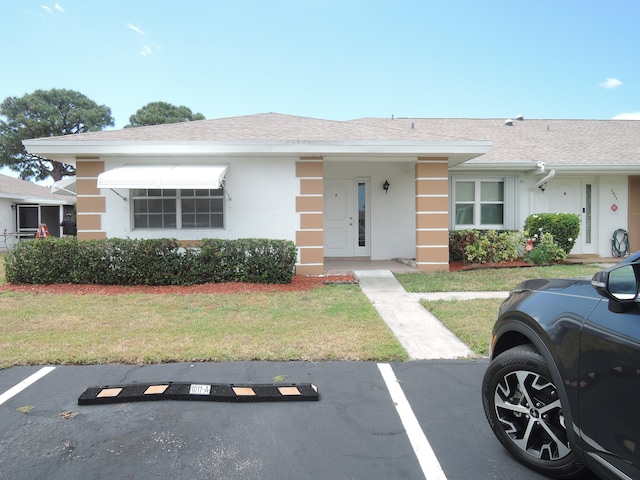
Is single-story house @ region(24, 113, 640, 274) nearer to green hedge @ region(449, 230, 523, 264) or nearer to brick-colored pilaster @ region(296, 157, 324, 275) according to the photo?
brick-colored pilaster @ region(296, 157, 324, 275)

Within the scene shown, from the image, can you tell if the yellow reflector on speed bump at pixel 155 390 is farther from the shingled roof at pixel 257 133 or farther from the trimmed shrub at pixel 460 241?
the trimmed shrub at pixel 460 241

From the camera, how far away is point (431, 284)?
8391 mm

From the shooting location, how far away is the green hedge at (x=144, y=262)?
27.3 ft

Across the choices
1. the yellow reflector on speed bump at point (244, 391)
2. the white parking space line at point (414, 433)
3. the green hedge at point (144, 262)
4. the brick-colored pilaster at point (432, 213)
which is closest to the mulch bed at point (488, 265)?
the brick-colored pilaster at point (432, 213)

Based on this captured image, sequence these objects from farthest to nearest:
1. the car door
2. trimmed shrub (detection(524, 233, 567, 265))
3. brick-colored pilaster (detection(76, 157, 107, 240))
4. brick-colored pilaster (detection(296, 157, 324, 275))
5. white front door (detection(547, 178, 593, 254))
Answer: white front door (detection(547, 178, 593, 254)), trimmed shrub (detection(524, 233, 567, 265)), brick-colored pilaster (detection(296, 157, 324, 275)), brick-colored pilaster (detection(76, 157, 107, 240)), the car door

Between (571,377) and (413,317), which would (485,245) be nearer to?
(413,317)

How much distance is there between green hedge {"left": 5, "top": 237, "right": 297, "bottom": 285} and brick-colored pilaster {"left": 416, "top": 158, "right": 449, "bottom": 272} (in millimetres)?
3387

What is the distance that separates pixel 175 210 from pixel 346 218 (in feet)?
15.9

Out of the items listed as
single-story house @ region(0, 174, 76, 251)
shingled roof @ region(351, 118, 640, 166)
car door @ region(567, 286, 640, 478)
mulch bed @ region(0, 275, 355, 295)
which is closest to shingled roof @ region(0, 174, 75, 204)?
single-story house @ region(0, 174, 76, 251)

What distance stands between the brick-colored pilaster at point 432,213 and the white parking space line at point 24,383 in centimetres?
780

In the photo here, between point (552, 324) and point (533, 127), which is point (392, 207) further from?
point (552, 324)

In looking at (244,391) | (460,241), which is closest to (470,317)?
(244,391)

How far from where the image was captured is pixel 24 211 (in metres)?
21.6

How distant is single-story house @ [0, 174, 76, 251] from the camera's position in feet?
63.9
